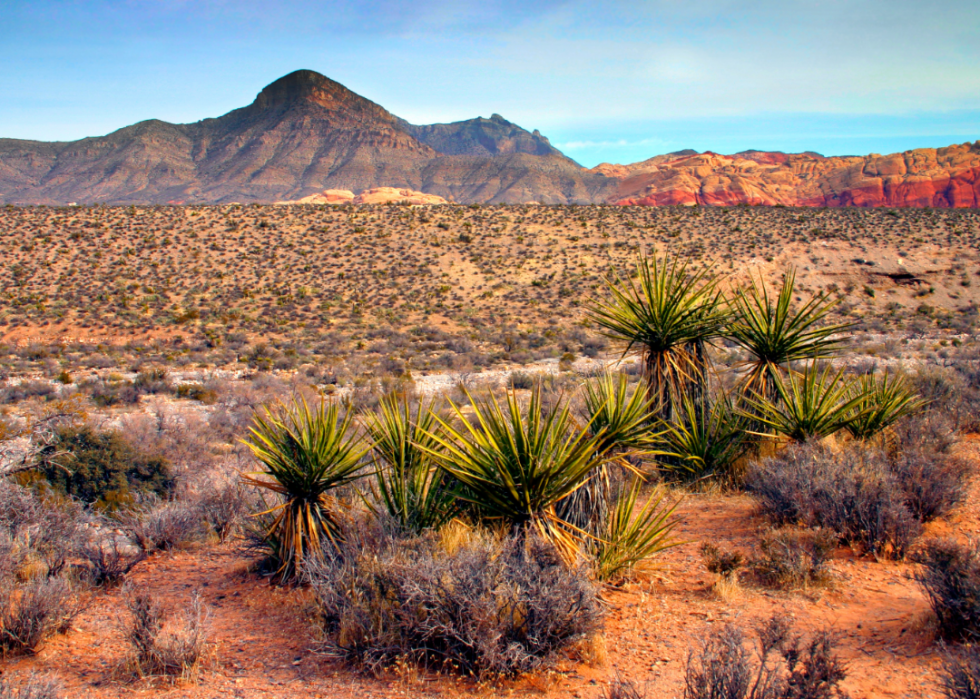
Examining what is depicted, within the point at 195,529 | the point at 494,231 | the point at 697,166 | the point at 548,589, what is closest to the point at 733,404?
the point at 548,589

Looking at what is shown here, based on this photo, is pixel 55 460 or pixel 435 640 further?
pixel 55 460

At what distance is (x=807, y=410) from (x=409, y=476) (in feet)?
16.6

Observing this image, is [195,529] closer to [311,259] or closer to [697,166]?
[311,259]

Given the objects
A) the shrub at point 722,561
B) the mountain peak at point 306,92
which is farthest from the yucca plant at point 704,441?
→ the mountain peak at point 306,92

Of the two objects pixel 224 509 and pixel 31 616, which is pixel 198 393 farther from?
pixel 31 616

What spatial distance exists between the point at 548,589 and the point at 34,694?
9.41ft

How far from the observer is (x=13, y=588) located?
4.51 m

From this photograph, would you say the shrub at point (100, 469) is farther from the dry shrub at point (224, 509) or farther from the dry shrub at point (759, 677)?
the dry shrub at point (759, 677)

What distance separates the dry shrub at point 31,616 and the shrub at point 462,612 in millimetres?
1944

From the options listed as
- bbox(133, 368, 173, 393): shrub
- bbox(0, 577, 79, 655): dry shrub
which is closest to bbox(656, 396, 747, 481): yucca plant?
bbox(0, 577, 79, 655): dry shrub

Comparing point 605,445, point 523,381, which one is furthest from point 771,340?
point 523,381

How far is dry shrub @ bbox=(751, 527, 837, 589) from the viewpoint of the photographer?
15.2ft

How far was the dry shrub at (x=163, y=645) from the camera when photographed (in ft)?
12.5

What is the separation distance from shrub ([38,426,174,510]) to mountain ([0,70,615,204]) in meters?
92.9
